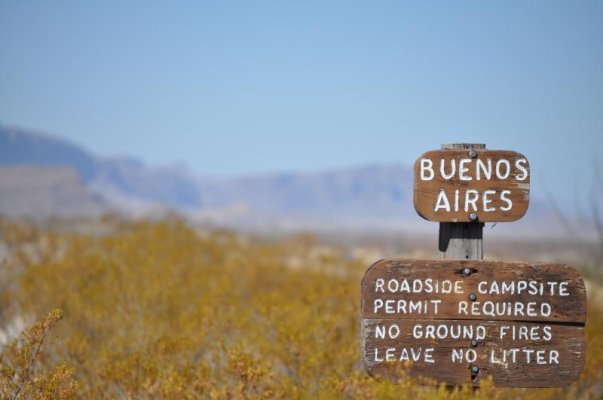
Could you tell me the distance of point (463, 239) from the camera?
4.59m

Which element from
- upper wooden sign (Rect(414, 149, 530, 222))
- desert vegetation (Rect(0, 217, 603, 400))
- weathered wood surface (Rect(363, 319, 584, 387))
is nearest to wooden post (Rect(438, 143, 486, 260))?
upper wooden sign (Rect(414, 149, 530, 222))

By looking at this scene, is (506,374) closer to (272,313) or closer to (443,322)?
(443,322)

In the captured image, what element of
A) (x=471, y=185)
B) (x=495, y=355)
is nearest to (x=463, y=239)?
(x=471, y=185)

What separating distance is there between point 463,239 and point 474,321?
0.51 meters

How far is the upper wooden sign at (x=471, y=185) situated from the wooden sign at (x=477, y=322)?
0.32 m

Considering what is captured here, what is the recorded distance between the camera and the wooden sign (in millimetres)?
4406

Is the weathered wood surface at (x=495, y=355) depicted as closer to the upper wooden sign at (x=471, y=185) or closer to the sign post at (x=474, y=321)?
the sign post at (x=474, y=321)

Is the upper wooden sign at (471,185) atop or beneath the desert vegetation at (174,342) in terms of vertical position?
atop

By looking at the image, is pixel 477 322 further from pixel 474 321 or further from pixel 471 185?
pixel 471 185

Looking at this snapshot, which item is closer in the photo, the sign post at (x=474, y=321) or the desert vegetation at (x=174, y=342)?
the sign post at (x=474, y=321)

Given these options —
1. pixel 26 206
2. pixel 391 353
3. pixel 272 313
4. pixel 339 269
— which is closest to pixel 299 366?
pixel 272 313

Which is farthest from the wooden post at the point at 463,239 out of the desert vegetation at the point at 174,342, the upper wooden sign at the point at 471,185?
the desert vegetation at the point at 174,342

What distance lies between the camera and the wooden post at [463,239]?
4566 mm

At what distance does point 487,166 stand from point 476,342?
1.06 m
